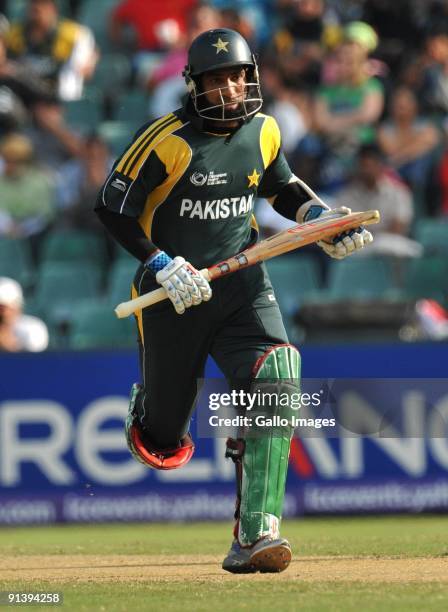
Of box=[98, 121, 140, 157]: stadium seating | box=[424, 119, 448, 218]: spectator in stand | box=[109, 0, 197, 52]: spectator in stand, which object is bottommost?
box=[424, 119, 448, 218]: spectator in stand

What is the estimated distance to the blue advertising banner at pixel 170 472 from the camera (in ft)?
30.5

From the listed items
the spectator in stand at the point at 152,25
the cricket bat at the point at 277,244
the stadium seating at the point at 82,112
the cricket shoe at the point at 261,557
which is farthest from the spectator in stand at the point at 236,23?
the cricket shoe at the point at 261,557

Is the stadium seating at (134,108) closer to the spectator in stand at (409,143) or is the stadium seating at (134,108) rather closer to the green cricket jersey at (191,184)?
the spectator in stand at (409,143)

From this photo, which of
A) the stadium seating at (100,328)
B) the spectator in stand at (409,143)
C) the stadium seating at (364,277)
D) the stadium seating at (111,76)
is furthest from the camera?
the stadium seating at (111,76)

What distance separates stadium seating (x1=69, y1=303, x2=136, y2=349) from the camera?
1130 centimetres

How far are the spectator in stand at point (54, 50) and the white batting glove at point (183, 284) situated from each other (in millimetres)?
8421

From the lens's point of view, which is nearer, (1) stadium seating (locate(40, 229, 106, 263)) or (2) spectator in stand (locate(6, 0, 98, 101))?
(1) stadium seating (locate(40, 229, 106, 263))

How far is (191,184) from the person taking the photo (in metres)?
6.03

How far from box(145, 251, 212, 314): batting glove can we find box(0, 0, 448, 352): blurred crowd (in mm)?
5761

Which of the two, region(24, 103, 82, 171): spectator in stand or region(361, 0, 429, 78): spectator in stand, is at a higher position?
region(361, 0, 429, 78): spectator in stand

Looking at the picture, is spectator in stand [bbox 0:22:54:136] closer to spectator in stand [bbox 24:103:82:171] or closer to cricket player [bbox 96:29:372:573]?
spectator in stand [bbox 24:103:82:171]

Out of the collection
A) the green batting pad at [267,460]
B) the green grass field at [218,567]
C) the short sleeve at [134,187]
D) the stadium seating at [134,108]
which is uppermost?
the stadium seating at [134,108]

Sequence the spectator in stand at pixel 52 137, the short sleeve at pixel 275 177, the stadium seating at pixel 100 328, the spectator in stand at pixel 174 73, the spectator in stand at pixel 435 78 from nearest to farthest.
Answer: the short sleeve at pixel 275 177, the stadium seating at pixel 100 328, the spectator in stand at pixel 435 78, the spectator in stand at pixel 174 73, the spectator in stand at pixel 52 137

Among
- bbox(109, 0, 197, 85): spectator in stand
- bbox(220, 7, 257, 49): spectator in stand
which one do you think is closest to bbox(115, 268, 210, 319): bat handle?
bbox(220, 7, 257, 49): spectator in stand
